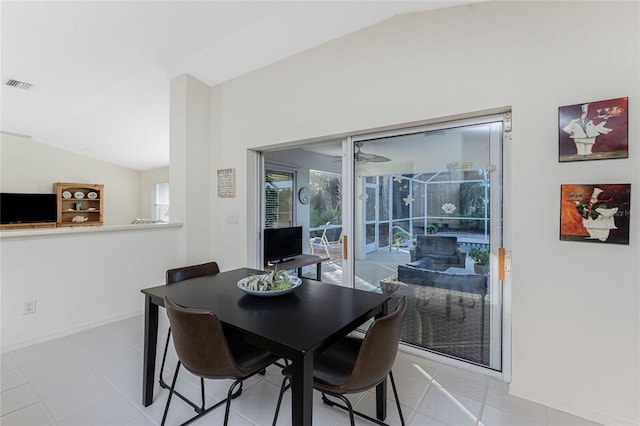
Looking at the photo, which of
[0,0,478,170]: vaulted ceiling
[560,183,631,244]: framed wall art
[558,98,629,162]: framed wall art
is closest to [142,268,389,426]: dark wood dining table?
[560,183,631,244]: framed wall art

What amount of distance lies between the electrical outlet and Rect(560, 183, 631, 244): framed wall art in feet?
13.8

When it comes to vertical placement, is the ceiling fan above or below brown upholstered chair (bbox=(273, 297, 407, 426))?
above

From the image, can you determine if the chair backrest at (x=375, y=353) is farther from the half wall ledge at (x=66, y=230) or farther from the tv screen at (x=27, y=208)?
the tv screen at (x=27, y=208)

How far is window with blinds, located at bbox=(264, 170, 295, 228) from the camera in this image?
424 centimetres

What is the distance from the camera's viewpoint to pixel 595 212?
171cm

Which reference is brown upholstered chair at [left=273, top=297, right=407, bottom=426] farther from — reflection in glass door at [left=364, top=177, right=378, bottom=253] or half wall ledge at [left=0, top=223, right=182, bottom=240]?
half wall ledge at [left=0, top=223, right=182, bottom=240]

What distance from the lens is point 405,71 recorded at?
7.77ft

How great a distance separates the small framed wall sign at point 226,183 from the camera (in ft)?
11.8

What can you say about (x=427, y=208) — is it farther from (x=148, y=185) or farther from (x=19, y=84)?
(x=148, y=185)

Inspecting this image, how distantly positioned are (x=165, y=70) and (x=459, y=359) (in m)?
4.24

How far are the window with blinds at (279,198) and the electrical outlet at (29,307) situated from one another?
7.98 feet

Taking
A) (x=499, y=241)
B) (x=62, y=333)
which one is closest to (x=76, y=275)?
(x=62, y=333)

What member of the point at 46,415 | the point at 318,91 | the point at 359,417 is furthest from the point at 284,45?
the point at 46,415

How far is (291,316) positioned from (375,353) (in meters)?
0.43
